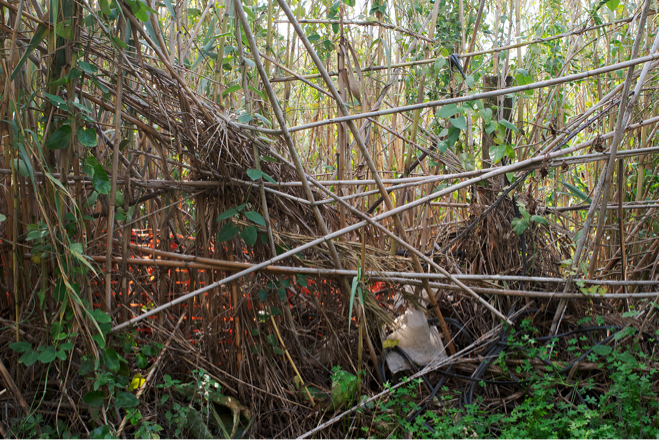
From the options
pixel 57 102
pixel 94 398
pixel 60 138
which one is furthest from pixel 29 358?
pixel 57 102

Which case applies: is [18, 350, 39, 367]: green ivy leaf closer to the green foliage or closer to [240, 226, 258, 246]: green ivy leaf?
[240, 226, 258, 246]: green ivy leaf

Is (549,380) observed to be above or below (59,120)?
below

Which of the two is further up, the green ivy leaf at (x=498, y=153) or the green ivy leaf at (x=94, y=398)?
the green ivy leaf at (x=498, y=153)

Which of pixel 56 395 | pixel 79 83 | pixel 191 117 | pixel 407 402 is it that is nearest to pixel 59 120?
pixel 79 83

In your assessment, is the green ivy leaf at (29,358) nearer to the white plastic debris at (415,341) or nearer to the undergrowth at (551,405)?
the undergrowth at (551,405)

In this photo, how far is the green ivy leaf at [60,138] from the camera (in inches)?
54.1

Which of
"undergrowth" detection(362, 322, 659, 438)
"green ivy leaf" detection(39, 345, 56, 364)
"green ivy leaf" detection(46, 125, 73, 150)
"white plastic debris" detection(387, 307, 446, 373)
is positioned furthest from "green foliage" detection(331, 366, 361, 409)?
"green ivy leaf" detection(46, 125, 73, 150)

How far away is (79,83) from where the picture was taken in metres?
1.53

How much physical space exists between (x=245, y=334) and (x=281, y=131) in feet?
2.72

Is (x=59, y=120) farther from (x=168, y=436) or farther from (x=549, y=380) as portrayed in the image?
(x=549, y=380)

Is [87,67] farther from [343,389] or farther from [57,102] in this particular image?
[343,389]

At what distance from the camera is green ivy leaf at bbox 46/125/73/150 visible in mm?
1375

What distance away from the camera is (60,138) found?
1388mm

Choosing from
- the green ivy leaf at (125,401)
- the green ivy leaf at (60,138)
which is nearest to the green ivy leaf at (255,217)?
the green ivy leaf at (60,138)
